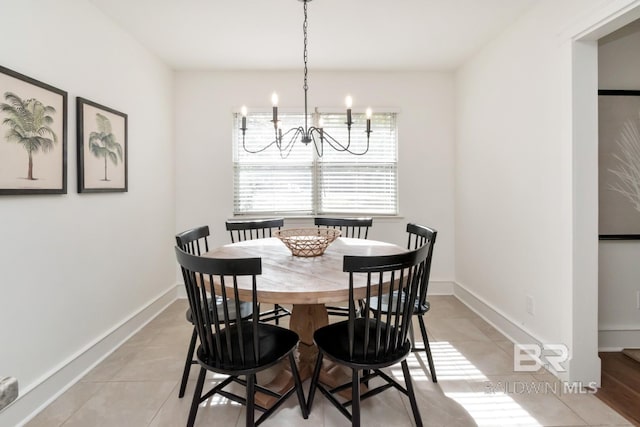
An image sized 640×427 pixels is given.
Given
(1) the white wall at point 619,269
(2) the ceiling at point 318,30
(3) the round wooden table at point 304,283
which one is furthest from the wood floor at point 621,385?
(2) the ceiling at point 318,30

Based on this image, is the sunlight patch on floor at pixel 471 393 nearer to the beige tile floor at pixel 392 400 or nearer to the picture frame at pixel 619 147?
the beige tile floor at pixel 392 400

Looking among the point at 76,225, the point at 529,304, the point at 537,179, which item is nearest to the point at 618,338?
the point at 529,304

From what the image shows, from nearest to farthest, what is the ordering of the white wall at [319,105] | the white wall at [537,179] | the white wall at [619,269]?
the white wall at [537,179] < the white wall at [619,269] < the white wall at [319,105]

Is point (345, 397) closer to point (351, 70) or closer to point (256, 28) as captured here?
point (256, 28)

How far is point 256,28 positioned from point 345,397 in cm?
283

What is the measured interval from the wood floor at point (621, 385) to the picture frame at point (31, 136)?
348 cm

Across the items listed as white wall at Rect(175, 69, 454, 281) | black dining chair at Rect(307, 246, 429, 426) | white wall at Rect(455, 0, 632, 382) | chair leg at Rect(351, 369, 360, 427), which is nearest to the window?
white wall at Rect(175, 69, 454, 281)

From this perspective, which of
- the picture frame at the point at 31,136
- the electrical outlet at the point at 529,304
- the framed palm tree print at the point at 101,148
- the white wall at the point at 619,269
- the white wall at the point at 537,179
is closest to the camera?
the picture frame at the point at 31,136

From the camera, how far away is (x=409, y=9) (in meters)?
2.49

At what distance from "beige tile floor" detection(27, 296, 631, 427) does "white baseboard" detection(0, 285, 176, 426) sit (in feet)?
0.16

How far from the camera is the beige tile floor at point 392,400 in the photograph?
175 cm

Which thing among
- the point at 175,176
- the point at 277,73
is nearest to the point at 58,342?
the point at 175,176

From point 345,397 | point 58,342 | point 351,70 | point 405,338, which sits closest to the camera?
→ point 405,338

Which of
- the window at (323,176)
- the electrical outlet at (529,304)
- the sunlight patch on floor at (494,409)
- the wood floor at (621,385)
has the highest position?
the window at (323,176)
